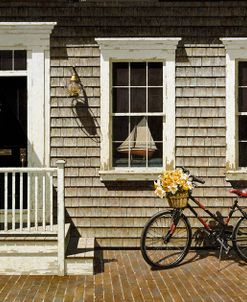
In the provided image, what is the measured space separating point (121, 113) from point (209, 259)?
269 cm

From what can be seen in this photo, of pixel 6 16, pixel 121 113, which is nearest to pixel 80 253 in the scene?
pixel 121 113

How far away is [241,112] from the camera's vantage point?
7258mm

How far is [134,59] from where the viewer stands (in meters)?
7.19

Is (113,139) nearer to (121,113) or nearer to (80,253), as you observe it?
(121,113)

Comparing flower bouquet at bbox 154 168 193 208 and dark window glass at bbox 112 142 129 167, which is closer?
flower bouquet at bbox 154 168 193 208

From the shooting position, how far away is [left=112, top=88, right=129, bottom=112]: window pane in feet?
24.0

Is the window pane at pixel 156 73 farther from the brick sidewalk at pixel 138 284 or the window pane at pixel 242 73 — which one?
the brick sidewalk at pixel 138 284

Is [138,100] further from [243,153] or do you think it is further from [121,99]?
[243,153]

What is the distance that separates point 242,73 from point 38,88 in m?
3.35

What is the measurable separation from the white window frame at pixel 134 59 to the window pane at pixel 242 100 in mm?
1109

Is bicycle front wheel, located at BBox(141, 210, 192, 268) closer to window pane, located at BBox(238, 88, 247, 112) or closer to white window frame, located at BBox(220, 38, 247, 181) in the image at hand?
white window frame, located at BBox(220, 38, 247, 181)

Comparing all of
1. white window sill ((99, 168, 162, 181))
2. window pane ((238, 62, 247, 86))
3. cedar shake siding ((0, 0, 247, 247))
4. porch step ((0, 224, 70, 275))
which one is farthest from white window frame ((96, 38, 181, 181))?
porch step ((0, 224, 70, 275))

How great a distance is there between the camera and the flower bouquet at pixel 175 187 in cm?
588

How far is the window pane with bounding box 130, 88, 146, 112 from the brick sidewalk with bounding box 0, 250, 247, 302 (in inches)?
99.9
